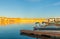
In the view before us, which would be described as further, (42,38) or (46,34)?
(42,38)

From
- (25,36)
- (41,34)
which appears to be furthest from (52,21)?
(41,34)

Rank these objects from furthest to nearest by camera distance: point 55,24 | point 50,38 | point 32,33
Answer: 1. point 55,24
2. point 32,33
3. point 50,38

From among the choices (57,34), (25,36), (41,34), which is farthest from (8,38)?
(57,34)

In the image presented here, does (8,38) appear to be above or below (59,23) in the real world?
below

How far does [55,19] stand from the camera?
954 centimetres

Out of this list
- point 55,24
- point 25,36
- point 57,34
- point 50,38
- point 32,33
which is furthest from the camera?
point 55,24

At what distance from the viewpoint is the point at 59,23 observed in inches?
365

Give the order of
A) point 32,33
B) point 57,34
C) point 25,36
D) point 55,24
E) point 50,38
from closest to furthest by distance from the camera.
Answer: point 57,34
point 50,38
point 32,33
point 25,36
point 55,24

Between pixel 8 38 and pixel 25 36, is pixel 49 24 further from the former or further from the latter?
pixel 8 38

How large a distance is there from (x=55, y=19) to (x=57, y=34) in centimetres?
320

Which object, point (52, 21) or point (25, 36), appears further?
point (52, 21)

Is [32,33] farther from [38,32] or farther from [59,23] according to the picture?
[59,23]

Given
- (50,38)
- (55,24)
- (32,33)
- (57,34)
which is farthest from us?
(55,24)

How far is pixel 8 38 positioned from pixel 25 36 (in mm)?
1008
